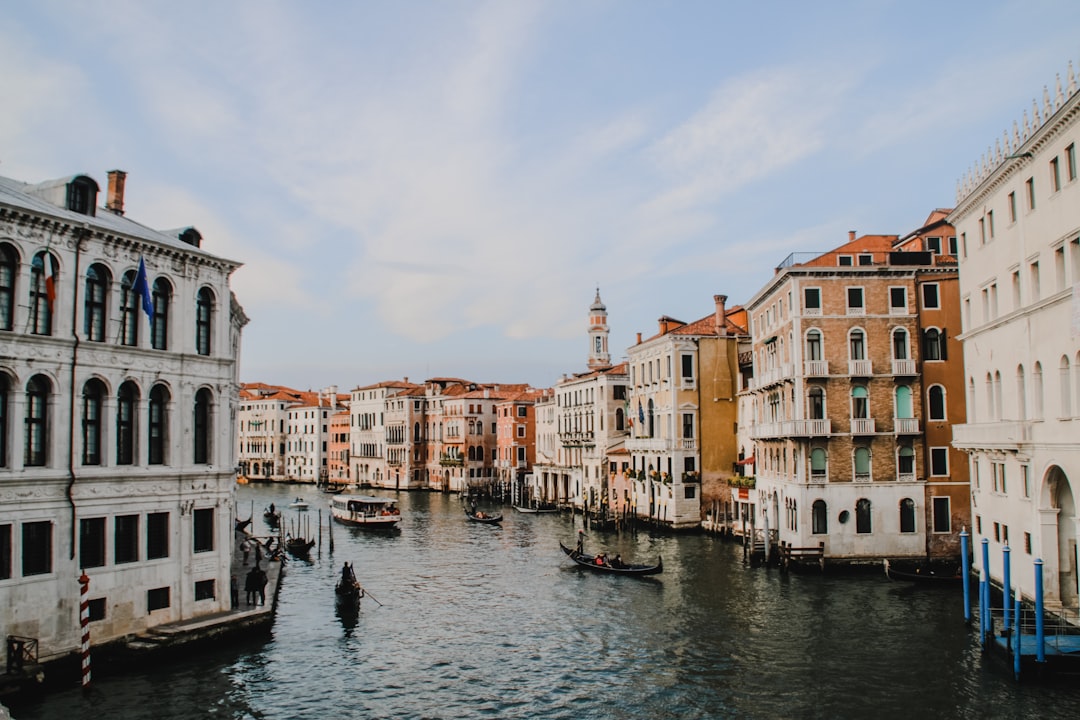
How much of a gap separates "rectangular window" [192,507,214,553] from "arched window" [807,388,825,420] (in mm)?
18853

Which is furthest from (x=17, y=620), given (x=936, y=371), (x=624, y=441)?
(x=624, y=441)

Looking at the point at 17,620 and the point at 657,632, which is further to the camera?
the point at 657,632

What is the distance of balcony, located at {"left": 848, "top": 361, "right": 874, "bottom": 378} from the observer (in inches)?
1136

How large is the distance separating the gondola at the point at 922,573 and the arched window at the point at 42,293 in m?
23.1

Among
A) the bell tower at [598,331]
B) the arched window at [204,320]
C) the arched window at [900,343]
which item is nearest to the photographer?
the arched window at [204,320]

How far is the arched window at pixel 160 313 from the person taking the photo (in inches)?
720

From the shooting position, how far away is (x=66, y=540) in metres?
16.0

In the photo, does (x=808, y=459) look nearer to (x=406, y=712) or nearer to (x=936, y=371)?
(x=936, y=371)

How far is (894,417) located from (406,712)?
767 inches

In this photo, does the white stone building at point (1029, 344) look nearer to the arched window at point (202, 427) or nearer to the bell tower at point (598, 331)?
the arched window at point (202, 427)

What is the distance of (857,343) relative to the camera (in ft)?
95.9

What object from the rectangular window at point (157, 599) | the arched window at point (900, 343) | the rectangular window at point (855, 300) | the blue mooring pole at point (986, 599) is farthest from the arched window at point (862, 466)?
the rectangular window at point (157, 599)

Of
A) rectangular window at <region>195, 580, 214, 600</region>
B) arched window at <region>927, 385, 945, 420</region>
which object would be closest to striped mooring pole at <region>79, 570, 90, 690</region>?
rectangular window at <region>195, 580, 214, 600</region>

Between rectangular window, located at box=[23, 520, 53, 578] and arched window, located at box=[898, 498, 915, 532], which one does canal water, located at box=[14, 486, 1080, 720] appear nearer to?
rectangular window, located at box=[23, 520, 53, 578]
